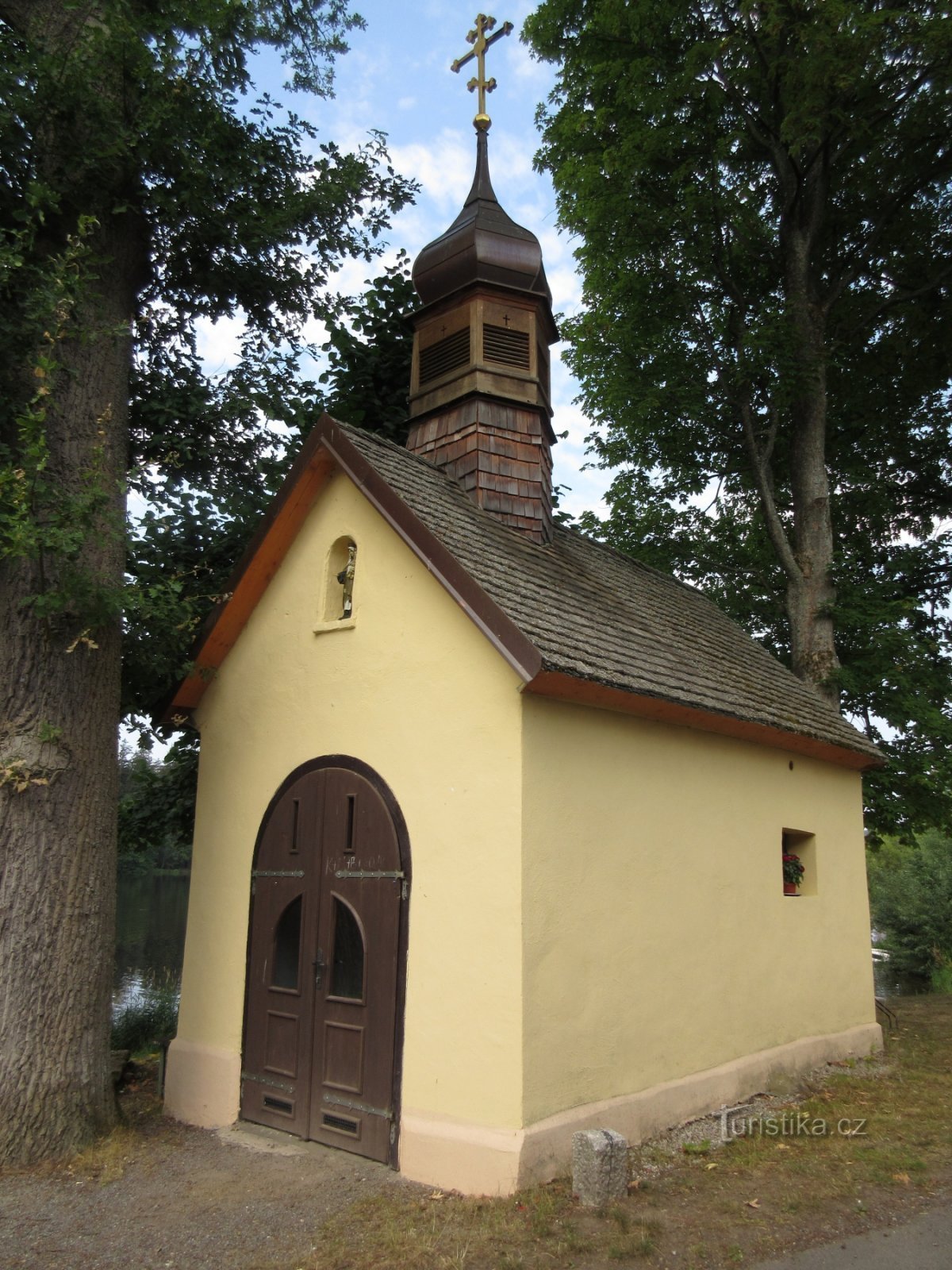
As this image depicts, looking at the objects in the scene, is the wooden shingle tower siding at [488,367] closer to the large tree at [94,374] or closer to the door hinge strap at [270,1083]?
the large tree at [94,374]

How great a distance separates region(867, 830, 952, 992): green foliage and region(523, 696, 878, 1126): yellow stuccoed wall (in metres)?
13.1

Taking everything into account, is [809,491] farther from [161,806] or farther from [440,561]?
[161,806]

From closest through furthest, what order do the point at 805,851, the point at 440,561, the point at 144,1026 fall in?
the point at 440,561 → the point at 805,851 → the point at 144,1026

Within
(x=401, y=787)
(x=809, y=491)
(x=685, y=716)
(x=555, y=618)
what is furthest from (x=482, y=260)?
(x=809, y=491)

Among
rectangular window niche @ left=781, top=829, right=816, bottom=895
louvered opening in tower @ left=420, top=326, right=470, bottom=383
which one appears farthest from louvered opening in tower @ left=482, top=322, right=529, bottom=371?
rectangular window niche @ left=781, top=829, right=816, bottom=895

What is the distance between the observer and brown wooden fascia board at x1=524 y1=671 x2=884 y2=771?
6.23m

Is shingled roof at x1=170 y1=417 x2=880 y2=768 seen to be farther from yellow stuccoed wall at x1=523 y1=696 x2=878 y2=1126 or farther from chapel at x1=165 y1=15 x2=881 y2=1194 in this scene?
yellow stuccoed wall at x1=523 y1=696 x2=878 y2=1126

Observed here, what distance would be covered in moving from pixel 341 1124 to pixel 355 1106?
20 cm

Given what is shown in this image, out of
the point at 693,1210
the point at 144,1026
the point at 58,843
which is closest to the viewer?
the point at 693,1210

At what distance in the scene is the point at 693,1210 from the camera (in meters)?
5.44

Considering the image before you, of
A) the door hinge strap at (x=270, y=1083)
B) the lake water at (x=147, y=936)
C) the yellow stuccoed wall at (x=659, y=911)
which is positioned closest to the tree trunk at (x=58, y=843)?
the door hinge strap at (x=270, y=1083)

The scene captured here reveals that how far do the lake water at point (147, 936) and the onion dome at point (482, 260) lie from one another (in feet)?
24.2

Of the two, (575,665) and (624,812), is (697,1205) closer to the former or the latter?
(624,812)

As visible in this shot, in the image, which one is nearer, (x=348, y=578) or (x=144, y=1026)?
(x=348, y=578)
